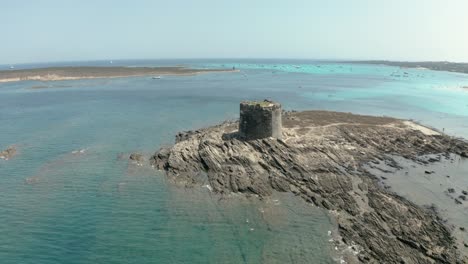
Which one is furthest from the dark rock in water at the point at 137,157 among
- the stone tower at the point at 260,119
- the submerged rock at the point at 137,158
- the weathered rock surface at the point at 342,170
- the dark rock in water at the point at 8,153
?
the dark rock in water at the point at 8,153

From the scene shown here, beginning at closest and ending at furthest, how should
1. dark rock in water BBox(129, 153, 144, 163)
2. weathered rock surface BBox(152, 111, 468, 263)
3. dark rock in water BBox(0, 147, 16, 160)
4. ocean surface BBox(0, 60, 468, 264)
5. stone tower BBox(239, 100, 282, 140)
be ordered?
ocean surface BBox(0, 60, 468, 264)
weathered rock surface BBox(152, 111, 468, 263)
dark rock in water BBox(129, 153, 144, 163)
stone tower BBox(239, 100, 282, 140)
dark rock in water BBox(0, 147, 16, 160)

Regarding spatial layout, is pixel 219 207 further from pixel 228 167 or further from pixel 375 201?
pixel 375 201

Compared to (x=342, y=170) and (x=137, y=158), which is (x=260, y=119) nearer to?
(x=342, y=170)

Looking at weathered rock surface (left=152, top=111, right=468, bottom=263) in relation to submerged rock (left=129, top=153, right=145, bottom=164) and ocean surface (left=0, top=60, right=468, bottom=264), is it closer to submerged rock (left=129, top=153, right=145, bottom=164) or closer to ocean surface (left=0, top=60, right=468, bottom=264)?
submerged rock (left=129, top=153, right=145, bottom=164)

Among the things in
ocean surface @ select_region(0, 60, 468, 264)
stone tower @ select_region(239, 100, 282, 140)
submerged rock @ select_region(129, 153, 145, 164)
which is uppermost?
stone tower @ select_region(239, 100, 282, 140)

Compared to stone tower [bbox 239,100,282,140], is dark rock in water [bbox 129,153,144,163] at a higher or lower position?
lower

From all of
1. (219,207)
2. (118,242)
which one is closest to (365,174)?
(219,207)

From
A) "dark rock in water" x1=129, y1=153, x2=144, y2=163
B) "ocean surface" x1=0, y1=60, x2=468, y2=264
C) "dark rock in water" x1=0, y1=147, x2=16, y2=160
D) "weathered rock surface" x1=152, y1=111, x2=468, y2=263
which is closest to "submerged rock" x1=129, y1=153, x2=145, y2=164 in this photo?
"dark rock in water" x1=129, y1=153, x2=144, y2=163
